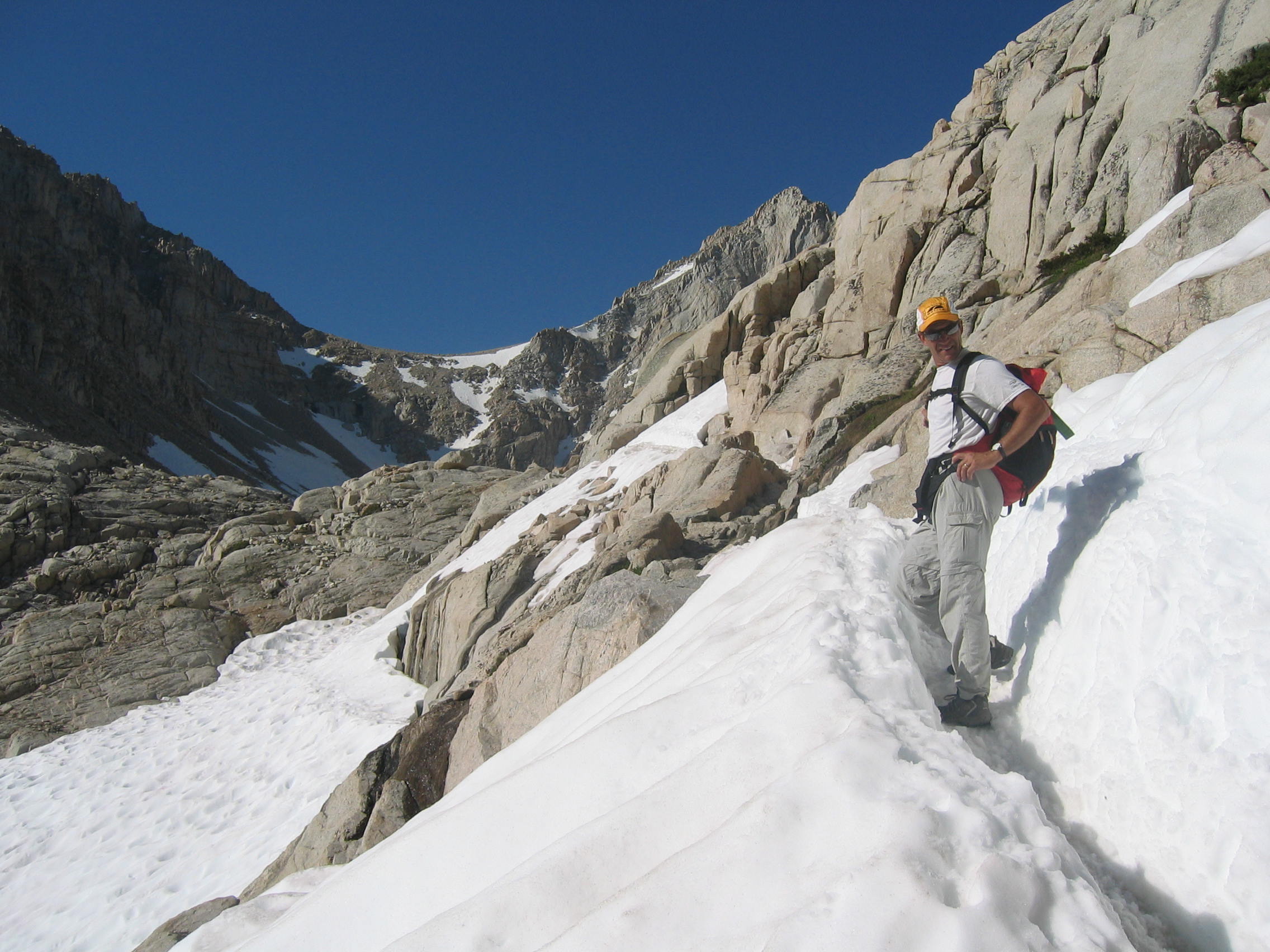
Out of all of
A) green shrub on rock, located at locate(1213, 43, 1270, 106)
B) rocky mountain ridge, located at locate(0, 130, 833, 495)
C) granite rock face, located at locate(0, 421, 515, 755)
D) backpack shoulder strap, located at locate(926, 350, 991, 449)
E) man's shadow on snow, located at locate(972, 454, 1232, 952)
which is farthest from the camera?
rocky mountain ridge, located at locate(0, 130, 833, 495)

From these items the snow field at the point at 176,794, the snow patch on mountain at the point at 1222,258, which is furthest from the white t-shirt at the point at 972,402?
the snow field at the point at 176,794

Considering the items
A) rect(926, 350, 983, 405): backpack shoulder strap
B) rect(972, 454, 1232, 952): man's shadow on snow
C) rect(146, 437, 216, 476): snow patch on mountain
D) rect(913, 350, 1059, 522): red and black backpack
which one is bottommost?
rect(972, 454, 1232, 952): man's shadow on snow

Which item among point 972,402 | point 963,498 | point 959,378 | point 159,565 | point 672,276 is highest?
point 672,276

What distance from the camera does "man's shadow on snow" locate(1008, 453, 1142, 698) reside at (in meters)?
4.66

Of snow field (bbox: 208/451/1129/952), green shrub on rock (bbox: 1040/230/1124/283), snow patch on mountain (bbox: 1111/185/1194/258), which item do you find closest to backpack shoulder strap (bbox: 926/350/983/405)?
snow field (bbox: 208/451/1129/952)

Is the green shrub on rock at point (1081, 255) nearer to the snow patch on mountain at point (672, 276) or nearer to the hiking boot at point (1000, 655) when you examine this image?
the hiking boot at point (1000, 655)

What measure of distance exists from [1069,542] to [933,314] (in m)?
1.87

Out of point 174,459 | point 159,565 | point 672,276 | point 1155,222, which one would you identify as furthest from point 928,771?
point 672,276

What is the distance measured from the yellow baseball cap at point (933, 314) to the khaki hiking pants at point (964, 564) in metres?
1.12

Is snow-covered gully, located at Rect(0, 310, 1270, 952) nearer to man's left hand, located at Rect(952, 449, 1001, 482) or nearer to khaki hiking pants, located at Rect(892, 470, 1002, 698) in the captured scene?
khaki hiking pants, located at Rect(892, 470, 1002, 698)

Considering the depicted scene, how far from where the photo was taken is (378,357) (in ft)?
506

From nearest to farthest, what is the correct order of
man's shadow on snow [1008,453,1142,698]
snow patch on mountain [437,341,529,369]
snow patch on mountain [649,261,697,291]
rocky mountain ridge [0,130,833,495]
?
man's shadow on snow [1008,453,1142,698] → rocky mountain ridge [0,130,833,495] → snow patch on mountain [649,261,697,291] → snow patch on mountain [437,341,529,369]

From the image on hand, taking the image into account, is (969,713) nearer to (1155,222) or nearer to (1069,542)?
(1069,542)

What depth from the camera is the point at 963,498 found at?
15.5ft
